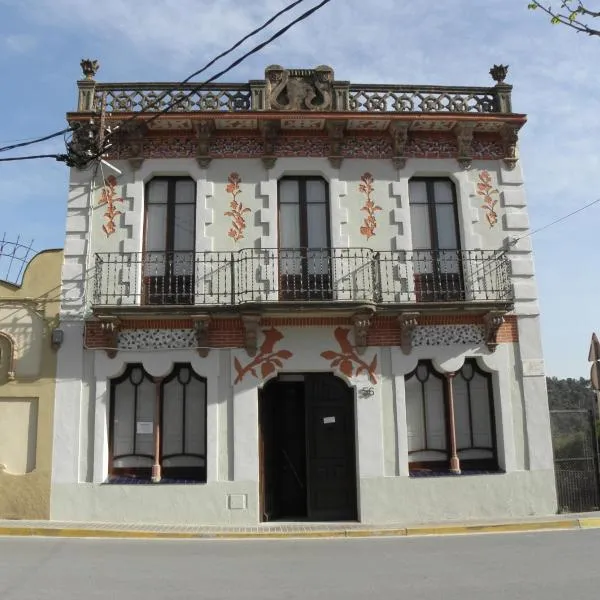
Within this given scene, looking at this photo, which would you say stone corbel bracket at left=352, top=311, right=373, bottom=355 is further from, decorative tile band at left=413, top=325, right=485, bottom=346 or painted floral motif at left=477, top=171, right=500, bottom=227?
painted floral motif at left=477, top=171, right=500, bottom=227

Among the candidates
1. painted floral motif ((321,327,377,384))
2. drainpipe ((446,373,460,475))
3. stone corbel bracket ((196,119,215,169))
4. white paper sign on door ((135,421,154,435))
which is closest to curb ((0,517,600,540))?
drainpipe ((446,373,460,475))

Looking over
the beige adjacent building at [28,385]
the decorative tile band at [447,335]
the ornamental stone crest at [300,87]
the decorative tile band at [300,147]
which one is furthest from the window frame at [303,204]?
the beige adjacent building at [28,385]

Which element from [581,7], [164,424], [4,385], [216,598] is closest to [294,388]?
[164,424]

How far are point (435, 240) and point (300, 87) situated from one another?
4464 mm

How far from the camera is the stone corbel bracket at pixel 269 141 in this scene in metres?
13.2

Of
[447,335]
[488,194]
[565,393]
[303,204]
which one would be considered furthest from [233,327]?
[565,393]

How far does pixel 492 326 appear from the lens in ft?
41.3

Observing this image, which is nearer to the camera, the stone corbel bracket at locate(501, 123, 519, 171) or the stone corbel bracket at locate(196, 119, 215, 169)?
the stone corbel bracket at locate(196, 119, 215, 169)

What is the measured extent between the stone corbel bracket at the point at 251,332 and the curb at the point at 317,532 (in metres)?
3.44

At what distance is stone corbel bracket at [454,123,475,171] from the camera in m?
13.5

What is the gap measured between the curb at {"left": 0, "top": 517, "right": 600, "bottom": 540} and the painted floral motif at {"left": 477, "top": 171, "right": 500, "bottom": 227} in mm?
6154

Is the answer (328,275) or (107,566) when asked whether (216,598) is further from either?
(328,275)

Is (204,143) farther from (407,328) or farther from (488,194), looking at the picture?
(488,194)

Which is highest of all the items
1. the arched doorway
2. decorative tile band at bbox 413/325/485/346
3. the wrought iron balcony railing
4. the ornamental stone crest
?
the ornamental stone crest
